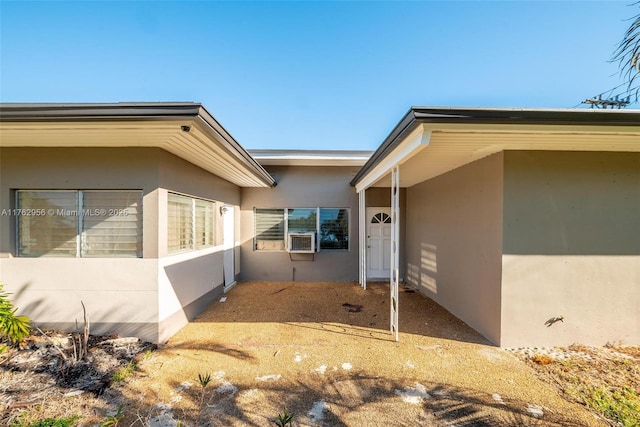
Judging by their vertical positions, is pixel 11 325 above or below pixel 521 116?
below

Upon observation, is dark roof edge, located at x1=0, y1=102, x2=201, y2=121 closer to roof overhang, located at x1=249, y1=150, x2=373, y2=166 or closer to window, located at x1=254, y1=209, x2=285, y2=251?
roof overhang, located at x1=249, y1=150, x2=373, y2=166

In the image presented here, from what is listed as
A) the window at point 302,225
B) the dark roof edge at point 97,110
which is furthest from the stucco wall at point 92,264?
the window at point 302,225

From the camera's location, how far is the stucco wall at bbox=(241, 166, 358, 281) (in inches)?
282

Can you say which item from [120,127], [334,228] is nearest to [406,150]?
[120,127]

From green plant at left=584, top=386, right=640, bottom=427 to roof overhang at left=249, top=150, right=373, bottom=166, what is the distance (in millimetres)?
5571

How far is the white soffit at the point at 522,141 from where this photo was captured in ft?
8.98

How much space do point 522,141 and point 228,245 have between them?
5.79 meters

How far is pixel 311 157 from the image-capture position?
6.78m

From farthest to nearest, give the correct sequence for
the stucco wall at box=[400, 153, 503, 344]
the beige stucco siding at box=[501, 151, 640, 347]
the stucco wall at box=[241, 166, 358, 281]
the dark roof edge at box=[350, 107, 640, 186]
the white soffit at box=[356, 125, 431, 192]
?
the stucco wall at box=[241, 166, 358, 281], the stucco wall at box=[400, 153, 503, 344], the beige stucco siding at box=[501, 151, 640, 347], the white soffit at box=[356, 125, 431, 192], the dark roof edge at box=[350, 107, 640, 186]

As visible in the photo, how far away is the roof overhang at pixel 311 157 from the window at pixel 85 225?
3700mm

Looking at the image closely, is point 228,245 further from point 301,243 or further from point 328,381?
point 328,381

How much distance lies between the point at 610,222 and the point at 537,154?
1.32 meters

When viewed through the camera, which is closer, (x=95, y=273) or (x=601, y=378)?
(x=601, y=378)

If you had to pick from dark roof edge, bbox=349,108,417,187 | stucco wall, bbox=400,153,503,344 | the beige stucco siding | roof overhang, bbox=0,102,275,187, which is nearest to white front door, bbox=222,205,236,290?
roof overhang, bbox=0,102,275,187
